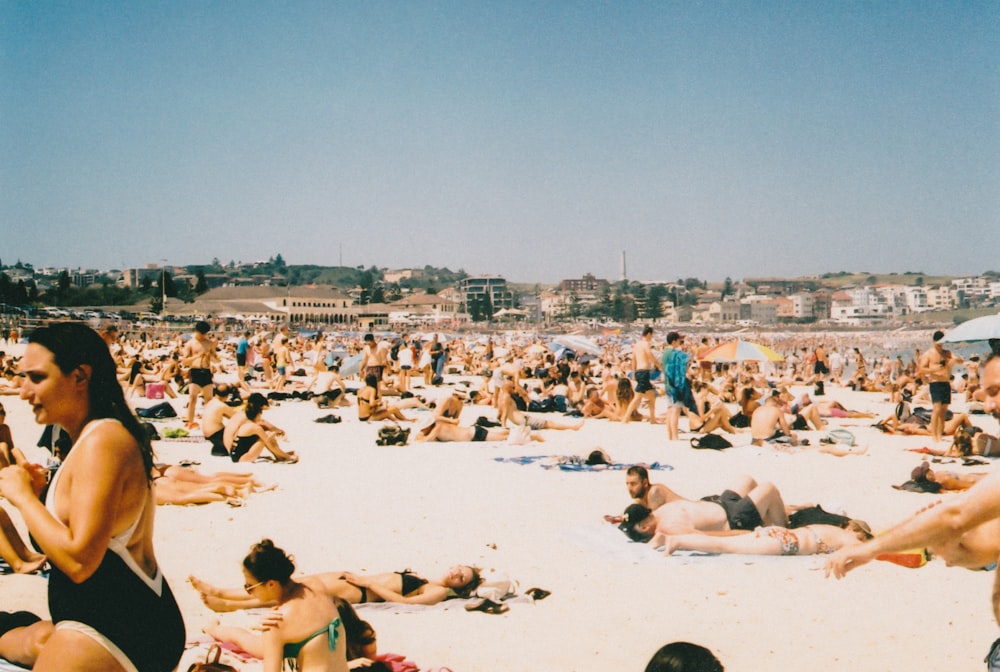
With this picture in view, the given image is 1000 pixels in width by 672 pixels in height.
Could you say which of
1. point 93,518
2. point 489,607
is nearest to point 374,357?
point 489,607

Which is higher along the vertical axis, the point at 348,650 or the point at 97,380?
the point at 97,380

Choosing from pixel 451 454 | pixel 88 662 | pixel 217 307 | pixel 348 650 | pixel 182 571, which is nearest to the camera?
pixel 88 662

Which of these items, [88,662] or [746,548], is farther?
[746,548]

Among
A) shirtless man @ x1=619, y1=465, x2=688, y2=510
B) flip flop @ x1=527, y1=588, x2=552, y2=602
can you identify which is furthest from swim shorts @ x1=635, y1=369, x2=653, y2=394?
flip flop @ x1=527, y1=588, x2=552, y2=602

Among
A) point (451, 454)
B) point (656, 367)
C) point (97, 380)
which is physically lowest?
point (451, 454)

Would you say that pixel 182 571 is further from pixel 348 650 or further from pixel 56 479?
pixel 56 479

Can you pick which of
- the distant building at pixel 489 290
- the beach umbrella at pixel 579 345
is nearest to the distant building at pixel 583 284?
the distant building at pixel 489 290

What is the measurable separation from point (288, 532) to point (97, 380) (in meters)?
3.69

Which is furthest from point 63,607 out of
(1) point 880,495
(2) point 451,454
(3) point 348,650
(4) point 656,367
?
(4) point 656,367

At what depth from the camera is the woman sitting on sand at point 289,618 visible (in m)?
2.55

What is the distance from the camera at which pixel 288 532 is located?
5.31 meters

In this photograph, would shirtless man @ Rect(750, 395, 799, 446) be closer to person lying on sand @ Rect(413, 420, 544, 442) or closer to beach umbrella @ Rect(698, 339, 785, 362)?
person lying on sand @ Rect(413, 420, 544, 442)

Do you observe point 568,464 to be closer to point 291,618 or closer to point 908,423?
point 908,423

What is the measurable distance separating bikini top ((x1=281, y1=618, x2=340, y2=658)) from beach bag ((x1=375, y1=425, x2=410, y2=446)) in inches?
256
